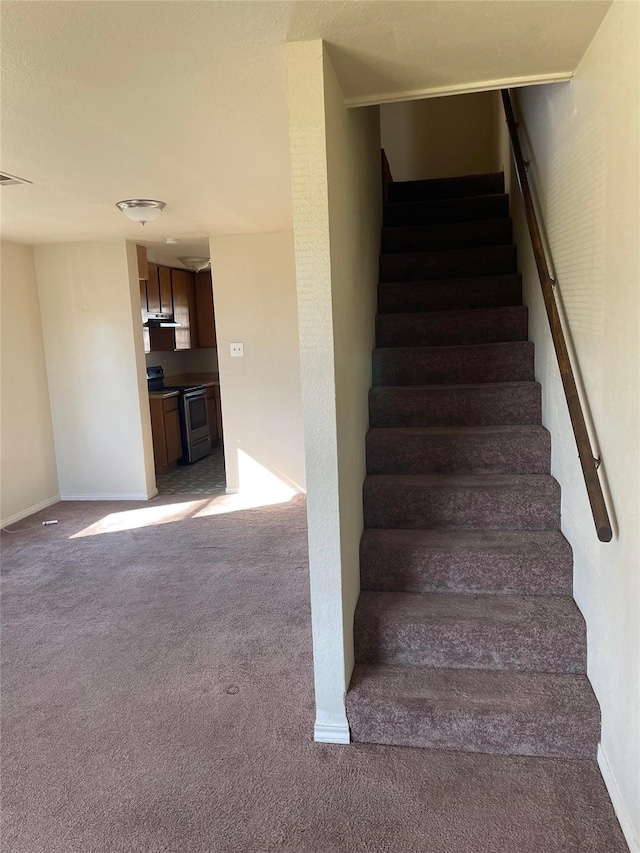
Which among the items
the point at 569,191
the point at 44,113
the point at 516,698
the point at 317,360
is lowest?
the point at 516,698

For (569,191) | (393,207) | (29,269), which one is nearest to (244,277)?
(393,207)

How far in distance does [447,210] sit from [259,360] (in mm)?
1833

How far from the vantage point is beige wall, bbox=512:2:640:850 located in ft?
4.66

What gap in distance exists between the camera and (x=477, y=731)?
1.82 m

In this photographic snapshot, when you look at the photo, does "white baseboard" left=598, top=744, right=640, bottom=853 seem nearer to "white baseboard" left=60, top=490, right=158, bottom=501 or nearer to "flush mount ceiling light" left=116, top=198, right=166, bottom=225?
"flush mount ceiling light" left=116, top=198, right=166, bottom=225

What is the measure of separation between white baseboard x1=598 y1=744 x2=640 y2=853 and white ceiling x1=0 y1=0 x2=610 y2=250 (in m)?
2.12

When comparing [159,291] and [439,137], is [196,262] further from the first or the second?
[439,137]

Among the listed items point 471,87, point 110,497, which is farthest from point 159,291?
point 471,87

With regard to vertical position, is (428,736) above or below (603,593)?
below

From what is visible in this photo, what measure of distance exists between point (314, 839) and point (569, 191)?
218 cm

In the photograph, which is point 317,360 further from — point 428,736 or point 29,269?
point 29,269

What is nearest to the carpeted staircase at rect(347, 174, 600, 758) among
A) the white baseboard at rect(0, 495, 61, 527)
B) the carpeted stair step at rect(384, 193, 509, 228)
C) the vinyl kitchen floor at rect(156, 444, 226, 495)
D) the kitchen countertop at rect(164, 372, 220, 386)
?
the carpeted stair step at rect(384, 193, 509, 228)

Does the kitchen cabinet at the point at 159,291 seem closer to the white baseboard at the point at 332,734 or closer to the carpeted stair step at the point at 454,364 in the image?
the carpeted stair step at the point at 454,364

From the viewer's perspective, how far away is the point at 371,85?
1.85 metres
